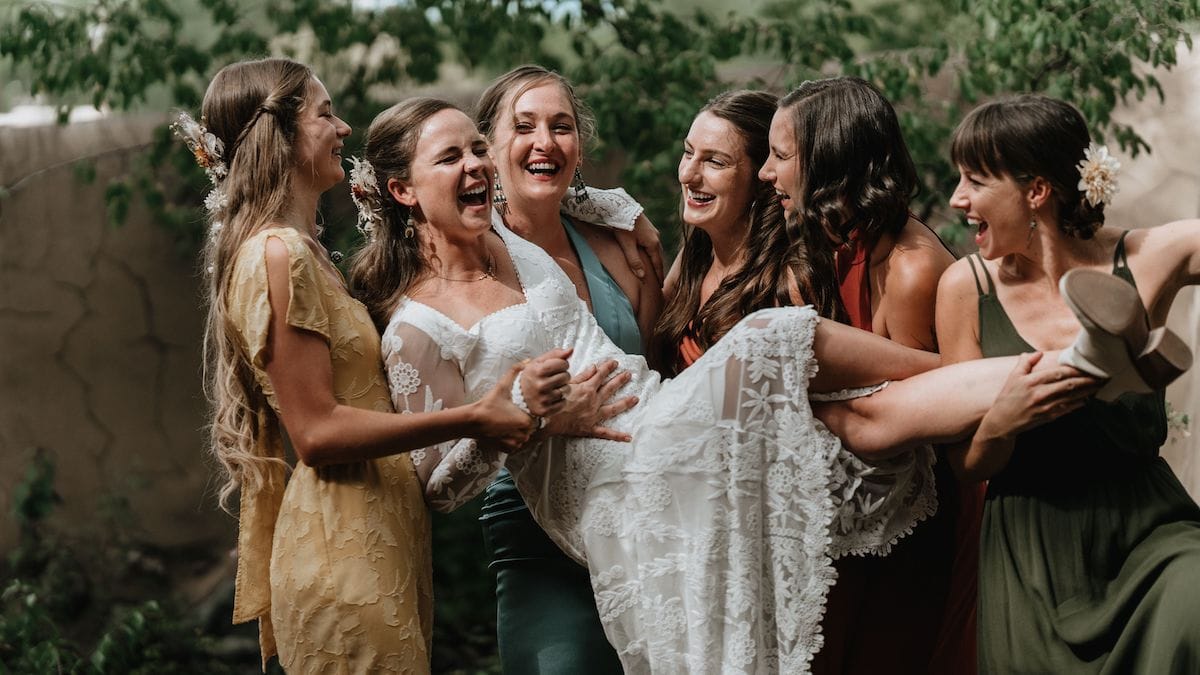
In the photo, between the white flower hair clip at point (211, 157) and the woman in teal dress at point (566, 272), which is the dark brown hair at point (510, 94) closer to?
the woman in teal dress at point (566, 272)

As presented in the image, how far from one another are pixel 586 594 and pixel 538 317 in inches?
25.1

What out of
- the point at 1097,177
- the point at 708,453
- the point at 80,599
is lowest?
the point at 80,599

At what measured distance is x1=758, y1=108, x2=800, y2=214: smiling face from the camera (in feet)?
10.5

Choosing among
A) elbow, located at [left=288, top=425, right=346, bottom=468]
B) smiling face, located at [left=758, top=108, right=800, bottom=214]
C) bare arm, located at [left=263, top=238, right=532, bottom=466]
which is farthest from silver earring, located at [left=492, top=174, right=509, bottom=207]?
elbow, located at [left=288, top=425, right=346, bottom=468]

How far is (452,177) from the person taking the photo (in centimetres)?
316

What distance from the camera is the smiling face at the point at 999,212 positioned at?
2.84m

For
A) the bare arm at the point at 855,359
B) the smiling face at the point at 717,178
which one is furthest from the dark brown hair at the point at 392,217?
the bare arm at the point at 855,359

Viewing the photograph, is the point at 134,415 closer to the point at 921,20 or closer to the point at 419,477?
the point at 419,477

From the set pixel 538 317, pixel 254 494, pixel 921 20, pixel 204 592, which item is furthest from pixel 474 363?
pixel 921 20

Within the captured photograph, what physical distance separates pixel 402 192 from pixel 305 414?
0.66 m

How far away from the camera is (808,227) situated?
10.5ft

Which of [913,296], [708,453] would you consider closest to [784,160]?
[913,296]

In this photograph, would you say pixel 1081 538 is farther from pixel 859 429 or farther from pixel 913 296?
pixel 913 296

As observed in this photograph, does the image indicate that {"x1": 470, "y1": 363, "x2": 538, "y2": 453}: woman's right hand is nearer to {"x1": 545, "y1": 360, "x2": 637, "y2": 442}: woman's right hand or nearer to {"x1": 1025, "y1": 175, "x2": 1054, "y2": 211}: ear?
{"x1": 545, "y1": 360, "x2": 637, "y2": 442}: woman's right hand
